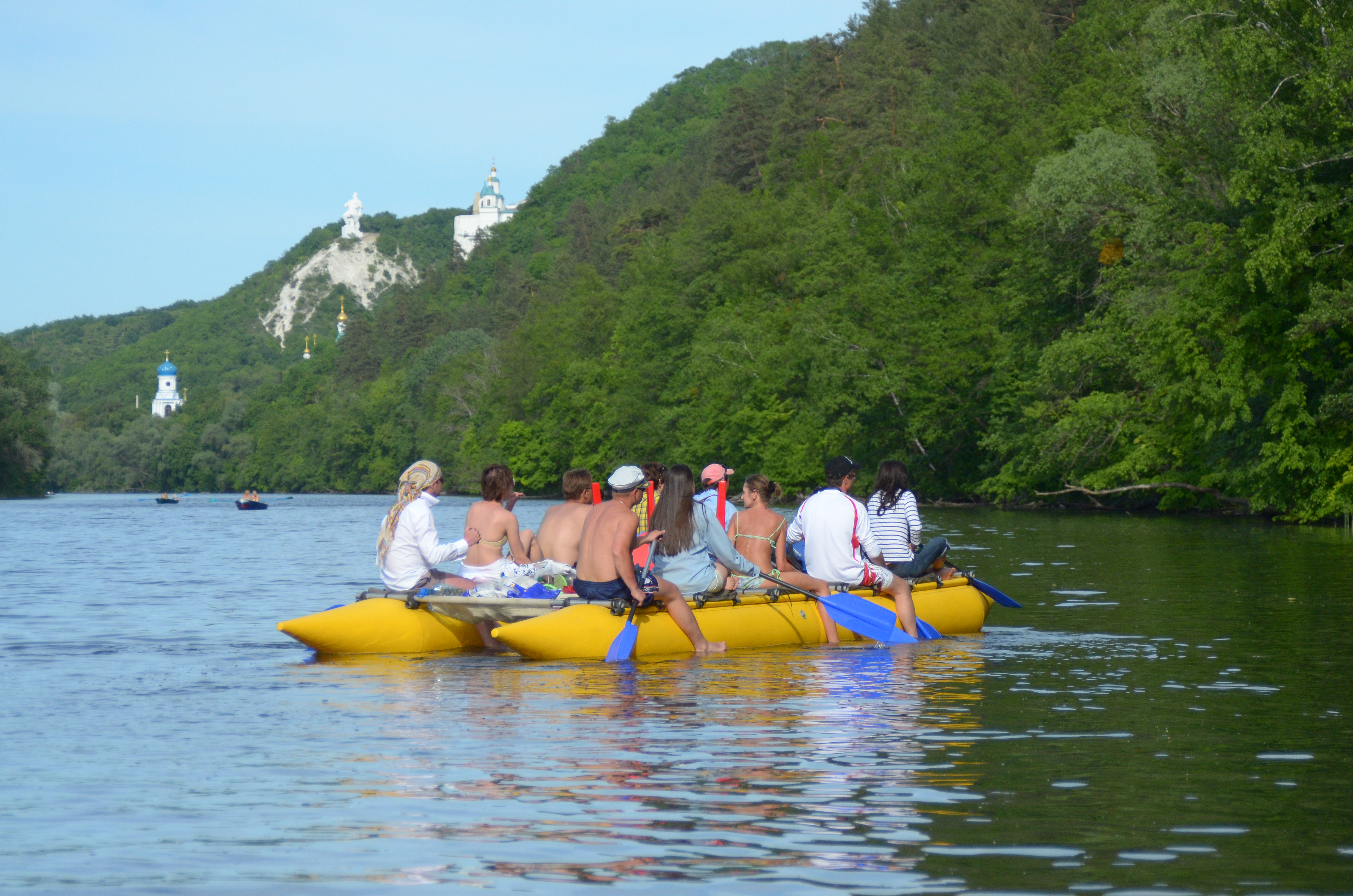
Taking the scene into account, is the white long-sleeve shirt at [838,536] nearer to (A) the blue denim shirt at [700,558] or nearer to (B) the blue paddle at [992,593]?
(A) the blue denim shirt at [700,558]

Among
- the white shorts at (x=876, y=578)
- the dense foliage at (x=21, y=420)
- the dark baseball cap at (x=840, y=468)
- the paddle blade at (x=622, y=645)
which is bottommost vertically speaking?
the paddle blade at (x=622, y=645)

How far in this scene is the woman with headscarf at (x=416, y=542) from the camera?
13.3m

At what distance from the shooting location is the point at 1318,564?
2214 centimetres

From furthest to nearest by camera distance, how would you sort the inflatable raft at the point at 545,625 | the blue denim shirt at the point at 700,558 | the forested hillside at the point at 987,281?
the forested hillside at the point at 987,281 < the blue denim shirt at the point at 700,558 < the inflatable raft at the point at 545,625

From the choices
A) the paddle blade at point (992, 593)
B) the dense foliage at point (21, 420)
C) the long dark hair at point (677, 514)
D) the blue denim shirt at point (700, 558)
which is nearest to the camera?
the long dark hair at point (677, 514)

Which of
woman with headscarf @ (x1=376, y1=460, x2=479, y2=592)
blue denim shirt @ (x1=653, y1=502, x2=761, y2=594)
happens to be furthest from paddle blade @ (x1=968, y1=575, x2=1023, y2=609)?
woman with headscarf @ (x1=376, y1=460, x2=479, y2=592)

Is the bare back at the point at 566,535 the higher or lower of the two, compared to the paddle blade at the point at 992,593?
higher

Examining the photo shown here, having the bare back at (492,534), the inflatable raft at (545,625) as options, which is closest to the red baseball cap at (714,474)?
the inflatable raft at (545,625)

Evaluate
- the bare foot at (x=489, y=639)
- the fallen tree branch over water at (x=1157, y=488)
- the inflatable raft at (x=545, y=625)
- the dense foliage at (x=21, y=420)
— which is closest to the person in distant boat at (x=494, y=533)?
the bare foot at (x=489, y=639)

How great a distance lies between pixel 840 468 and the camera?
45.4 feet

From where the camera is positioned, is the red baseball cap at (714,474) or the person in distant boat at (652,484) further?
the red baseball cap at (714,474)

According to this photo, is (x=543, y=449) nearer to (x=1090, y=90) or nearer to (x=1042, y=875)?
(x=1090, y=90)

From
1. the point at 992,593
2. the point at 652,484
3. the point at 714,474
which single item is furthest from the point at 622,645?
the point at 992,593

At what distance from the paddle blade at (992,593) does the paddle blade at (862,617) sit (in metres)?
1.64
